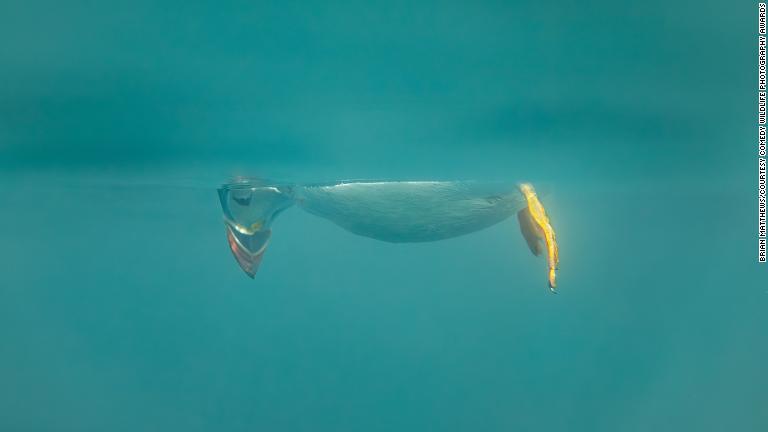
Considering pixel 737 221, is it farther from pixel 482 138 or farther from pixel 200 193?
pixel 200 193

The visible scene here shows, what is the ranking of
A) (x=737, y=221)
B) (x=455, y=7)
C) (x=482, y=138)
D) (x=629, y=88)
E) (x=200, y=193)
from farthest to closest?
(x=737, y=221) → (x=200, y=193) → (x=482, y=138) → (x=629, y=88) → (x=455, y=7)

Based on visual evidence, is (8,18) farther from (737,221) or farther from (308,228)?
(737,221)

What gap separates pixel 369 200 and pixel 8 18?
3.10 m

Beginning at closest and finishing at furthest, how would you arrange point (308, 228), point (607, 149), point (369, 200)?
point (369, 200) < point (607, 149) < point (308, 228)

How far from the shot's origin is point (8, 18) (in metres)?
3.72

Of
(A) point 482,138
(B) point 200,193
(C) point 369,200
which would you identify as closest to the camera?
(C) point 369,200

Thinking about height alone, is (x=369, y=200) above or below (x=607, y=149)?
below

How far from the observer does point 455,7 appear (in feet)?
12.0

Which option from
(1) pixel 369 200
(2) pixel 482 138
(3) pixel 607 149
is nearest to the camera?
(1) pixel 369 200

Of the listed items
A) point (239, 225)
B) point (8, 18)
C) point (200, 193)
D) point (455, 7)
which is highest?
point (455, 7)

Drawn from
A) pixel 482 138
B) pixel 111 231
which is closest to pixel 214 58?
pixel 482 138

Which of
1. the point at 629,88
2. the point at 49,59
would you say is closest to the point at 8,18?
the point at 49,59

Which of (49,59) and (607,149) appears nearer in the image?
(49,59)

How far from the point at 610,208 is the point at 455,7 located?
7.27 meters
